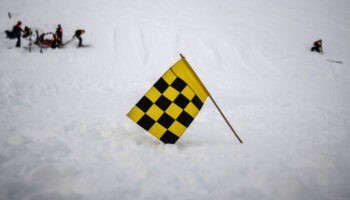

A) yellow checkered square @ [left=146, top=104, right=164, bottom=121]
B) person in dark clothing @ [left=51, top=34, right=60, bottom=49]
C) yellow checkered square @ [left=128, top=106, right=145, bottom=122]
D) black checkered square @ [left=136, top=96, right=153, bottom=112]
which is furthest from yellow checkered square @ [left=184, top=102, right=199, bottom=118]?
person in dark clothing @ [left=51, top=34, right=60, bottom=49]

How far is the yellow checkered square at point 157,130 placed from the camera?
3.01 meters

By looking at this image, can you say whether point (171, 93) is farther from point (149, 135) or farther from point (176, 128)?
point (149, 135)

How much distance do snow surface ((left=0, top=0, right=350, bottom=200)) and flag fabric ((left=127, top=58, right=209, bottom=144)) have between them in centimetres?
31

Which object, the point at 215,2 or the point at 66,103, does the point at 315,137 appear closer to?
the point at 66,103

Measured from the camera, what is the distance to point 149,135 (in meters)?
3.59

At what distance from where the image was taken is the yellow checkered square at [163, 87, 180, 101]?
3004 millimetres

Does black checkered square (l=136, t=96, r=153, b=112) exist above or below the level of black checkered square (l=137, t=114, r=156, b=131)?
above

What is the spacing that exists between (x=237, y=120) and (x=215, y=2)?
16.6 meters

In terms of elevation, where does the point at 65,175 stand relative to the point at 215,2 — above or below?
below

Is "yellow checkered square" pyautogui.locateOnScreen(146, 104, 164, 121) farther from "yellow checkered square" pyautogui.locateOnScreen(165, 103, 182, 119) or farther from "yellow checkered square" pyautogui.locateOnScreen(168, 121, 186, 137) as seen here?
"yellow checkered square" pyautogui.locateOnScreen(168, 121, 186, 137)

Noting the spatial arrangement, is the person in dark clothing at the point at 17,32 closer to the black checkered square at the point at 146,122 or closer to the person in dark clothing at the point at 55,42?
the person in dark clothing at the point at 55,42

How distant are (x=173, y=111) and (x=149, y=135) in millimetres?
859

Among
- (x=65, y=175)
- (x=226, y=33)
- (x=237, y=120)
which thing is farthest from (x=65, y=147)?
(x=226, y=33)

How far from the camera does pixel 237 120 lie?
480 centimetres
